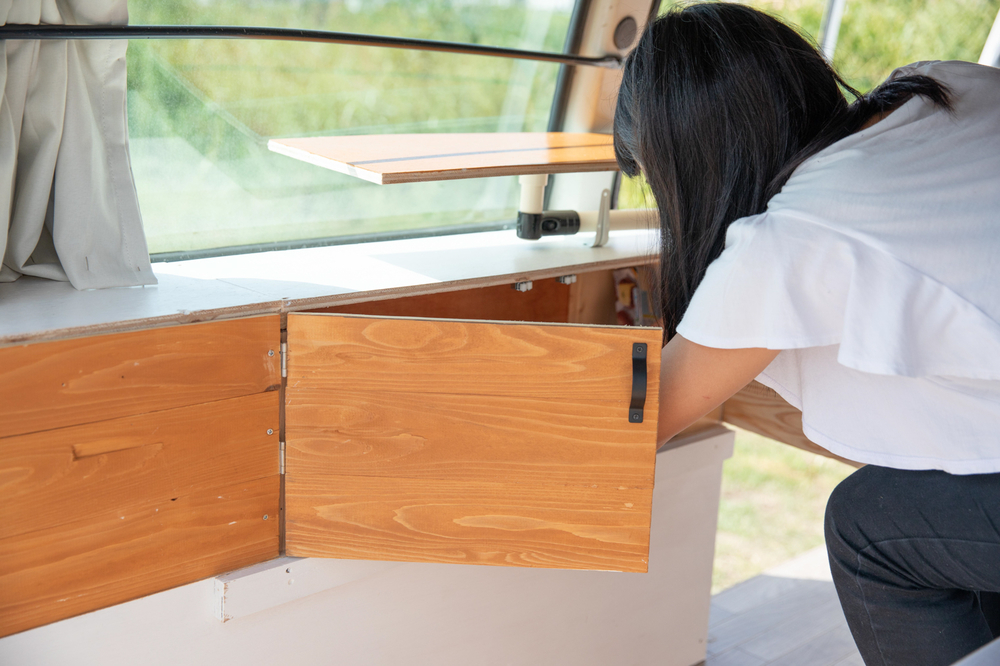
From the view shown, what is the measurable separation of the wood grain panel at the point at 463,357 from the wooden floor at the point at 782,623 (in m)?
1.22

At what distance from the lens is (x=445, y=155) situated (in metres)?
1.42

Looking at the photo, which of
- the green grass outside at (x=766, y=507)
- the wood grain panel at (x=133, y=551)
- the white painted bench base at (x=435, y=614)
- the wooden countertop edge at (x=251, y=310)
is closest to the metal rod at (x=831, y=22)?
the green grass outside at (x=766, y=507)

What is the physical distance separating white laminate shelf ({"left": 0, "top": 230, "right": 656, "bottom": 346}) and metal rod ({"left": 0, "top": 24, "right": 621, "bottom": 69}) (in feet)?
1.08

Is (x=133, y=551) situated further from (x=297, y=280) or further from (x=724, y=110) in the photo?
(x=724, y=110)

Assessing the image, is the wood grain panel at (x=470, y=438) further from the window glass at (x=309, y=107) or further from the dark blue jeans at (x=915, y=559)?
the window glass at (x=309, y=107)

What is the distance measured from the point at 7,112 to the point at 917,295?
1095mm

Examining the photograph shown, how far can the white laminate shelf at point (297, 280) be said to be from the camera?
1.01m

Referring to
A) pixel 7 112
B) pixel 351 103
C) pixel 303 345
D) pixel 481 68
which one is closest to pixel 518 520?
pixel 303 345

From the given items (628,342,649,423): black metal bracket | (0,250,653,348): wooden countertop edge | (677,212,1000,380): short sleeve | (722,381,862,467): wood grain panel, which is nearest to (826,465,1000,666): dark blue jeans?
(677,212,1000,380): short sleeve

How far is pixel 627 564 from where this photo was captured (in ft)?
3.72

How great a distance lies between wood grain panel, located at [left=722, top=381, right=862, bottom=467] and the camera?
5.92 ft

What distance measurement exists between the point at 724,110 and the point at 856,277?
0.27 metres

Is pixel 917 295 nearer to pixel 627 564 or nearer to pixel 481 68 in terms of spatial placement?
pixel 627 564

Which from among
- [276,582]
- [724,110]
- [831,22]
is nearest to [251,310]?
[276,582]
